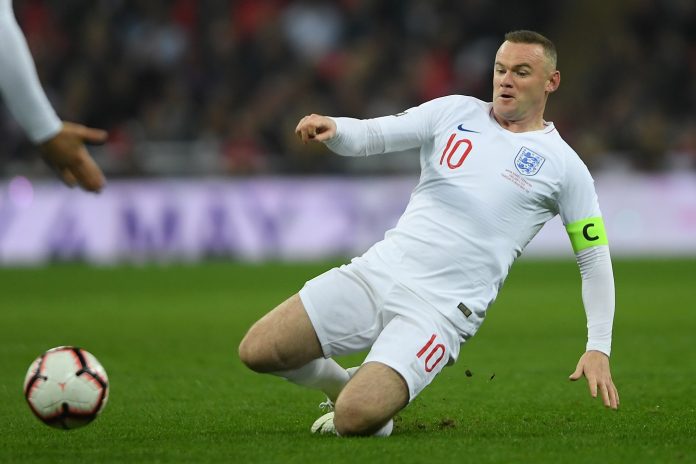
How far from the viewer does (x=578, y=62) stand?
22.2 meters

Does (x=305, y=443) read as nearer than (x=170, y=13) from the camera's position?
Yes

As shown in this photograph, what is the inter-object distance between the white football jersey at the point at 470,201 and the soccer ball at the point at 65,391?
4.67ft

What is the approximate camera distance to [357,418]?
5.56 meters

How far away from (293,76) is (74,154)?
1521cm

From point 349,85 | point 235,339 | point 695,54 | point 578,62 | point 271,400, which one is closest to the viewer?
point 271,400

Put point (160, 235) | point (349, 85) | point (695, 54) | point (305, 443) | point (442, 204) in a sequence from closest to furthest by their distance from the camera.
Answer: point (305, 443), point (442, 204), point (160, 235), point (349, 85), point (695, 54)

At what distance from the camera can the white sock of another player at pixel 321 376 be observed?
236 inches

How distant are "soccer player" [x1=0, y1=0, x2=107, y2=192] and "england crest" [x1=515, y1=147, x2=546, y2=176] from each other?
8.24 feet

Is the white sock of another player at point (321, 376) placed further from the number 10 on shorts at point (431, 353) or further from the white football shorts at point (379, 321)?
the number 10 on shorts at point (431, 353)

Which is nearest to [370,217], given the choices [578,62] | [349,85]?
[349,85]

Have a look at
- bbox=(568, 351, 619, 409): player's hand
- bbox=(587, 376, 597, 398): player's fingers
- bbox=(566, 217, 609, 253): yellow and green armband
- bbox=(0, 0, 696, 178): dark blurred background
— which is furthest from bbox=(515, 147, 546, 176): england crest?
bbox=(0, 0, 696, 178): dark blurred background

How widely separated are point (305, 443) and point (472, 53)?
49.4 feet

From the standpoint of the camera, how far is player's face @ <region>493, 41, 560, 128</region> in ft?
19.9

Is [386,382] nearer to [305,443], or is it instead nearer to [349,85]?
[305,443]
